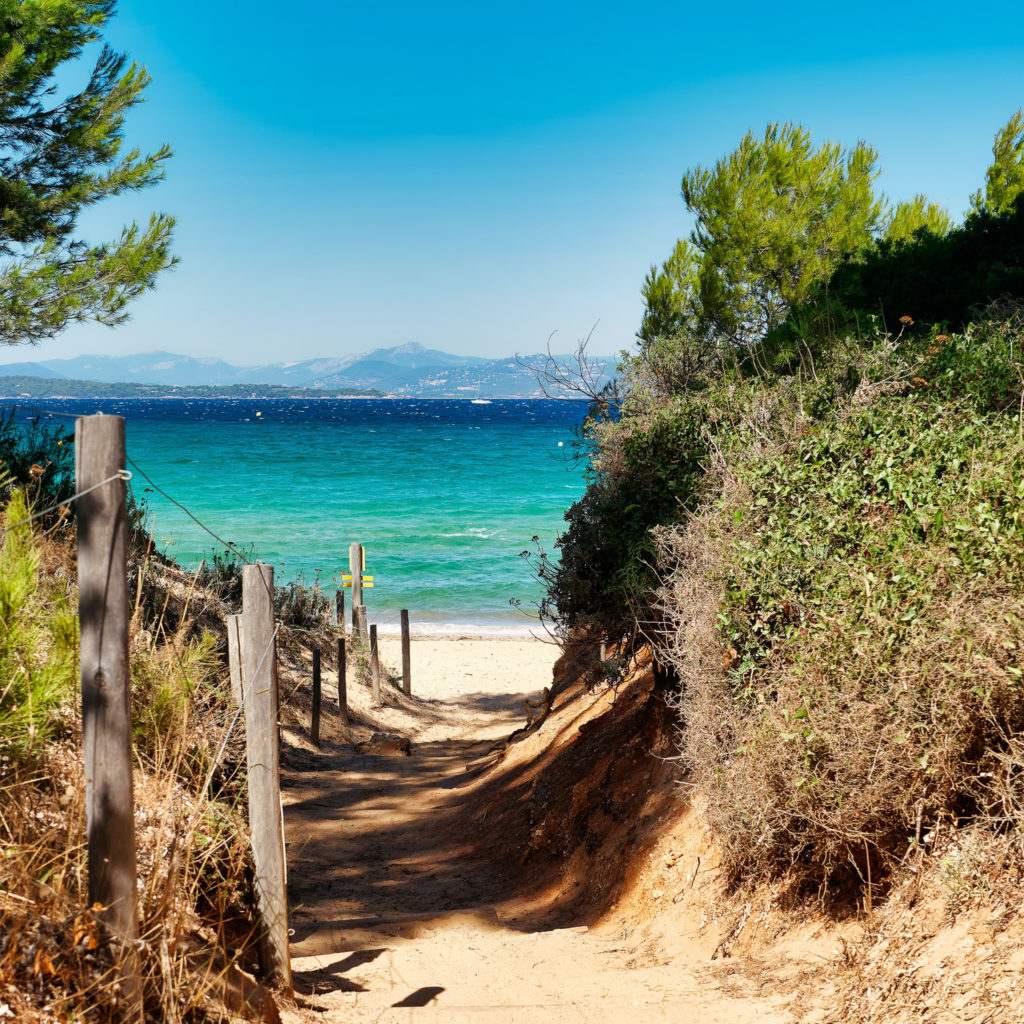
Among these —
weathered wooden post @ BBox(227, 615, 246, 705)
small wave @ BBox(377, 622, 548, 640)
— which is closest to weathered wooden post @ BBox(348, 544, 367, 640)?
small wave @ BBox(377, 622, 548, 640)

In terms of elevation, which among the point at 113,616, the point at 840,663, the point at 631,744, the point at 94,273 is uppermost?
the point at 94,273

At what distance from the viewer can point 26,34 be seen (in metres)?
9.84

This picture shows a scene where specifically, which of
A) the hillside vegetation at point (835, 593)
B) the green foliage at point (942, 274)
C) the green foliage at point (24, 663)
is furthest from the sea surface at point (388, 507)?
the green foliage at point (942, 274)

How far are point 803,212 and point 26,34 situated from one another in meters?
15.5

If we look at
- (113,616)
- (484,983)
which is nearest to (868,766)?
(484,983)

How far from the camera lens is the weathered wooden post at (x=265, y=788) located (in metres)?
4.00

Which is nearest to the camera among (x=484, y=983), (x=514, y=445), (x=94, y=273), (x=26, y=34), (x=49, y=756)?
(x=49, y=756)

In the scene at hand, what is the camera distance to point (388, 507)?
41969mm

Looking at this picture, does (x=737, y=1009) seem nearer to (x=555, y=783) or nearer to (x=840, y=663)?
(x=840, y=663)

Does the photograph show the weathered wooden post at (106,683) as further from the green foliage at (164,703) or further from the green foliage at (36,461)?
the green foliage at (36,461)

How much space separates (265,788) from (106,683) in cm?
147

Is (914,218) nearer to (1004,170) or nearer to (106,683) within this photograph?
(1004,170)


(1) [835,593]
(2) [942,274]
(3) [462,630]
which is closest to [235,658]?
(1) [835,593]

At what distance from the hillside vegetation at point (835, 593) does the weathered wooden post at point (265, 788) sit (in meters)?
2.55
